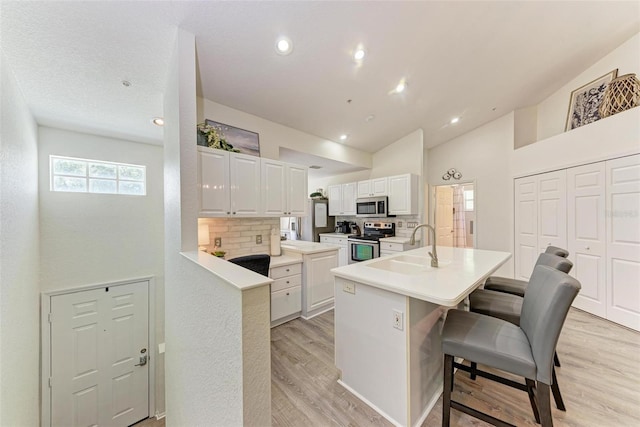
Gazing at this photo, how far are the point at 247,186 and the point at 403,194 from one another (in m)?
2.95

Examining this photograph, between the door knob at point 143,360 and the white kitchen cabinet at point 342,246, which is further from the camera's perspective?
the white kitchen cabinet at point 342,246

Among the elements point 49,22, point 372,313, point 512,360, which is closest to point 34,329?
point 49,22

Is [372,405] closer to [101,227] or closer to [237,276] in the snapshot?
[237,276]

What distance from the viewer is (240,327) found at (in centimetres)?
84

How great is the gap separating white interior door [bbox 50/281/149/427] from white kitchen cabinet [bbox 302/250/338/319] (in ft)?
7.70

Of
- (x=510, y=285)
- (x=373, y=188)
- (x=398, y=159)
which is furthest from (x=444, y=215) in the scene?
(x=510, y=285)

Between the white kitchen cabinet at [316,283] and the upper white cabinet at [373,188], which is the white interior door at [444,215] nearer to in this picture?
the upper white cabinet at [373,188]

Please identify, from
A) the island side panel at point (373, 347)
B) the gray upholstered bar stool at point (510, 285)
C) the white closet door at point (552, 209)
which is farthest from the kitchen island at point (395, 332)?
the white closet door at point (552, 209)

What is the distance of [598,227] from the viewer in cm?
284

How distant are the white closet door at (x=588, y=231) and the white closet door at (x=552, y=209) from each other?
0.07 m

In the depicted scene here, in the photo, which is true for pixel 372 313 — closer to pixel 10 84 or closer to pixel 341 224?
pixel 10 84

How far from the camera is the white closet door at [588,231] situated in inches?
110

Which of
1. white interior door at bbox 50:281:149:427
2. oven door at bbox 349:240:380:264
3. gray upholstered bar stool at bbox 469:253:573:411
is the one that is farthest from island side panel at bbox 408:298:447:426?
white interior door at bbox 50:281:149:427

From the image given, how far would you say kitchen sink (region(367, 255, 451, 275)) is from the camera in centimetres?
205
